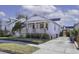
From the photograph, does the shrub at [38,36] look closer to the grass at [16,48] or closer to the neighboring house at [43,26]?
the neighboring house at [43,26]

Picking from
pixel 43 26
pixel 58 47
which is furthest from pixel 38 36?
pixel 58 47

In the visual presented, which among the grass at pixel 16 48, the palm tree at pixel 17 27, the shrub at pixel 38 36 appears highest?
the palm tree at pixel 17 27

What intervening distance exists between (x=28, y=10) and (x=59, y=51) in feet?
2.53

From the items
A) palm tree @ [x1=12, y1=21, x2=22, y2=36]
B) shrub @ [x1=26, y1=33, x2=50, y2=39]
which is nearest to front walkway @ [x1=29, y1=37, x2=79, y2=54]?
shrub @ [x1=26, y1=33, x2=50, y2=39]

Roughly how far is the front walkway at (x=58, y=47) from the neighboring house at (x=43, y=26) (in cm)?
11

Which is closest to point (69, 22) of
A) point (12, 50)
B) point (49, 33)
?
point (49, 33)

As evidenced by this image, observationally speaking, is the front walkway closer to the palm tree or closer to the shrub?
the shrub

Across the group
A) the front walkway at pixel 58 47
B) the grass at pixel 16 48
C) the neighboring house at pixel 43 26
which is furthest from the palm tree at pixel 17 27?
the front walkway at pixel 58 47

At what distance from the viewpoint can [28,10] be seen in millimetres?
3365

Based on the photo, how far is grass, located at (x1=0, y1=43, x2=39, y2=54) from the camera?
338cm

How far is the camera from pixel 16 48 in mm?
3400

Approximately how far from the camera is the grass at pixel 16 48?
3.38 m

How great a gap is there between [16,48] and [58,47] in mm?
637

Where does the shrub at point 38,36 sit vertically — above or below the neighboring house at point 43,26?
below
